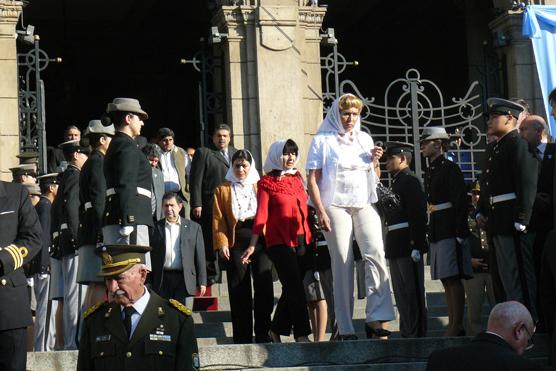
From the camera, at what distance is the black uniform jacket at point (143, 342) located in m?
8.52

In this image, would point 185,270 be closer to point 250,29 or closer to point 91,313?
point 91,313

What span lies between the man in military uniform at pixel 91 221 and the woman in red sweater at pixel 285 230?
1.50 m

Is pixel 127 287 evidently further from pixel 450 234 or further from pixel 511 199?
pixel 450 234

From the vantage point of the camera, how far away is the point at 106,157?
11.9m

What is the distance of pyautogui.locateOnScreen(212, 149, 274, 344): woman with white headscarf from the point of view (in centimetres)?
1316

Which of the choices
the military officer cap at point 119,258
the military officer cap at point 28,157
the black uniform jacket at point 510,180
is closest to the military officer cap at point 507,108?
the black uniform jacket at point 510,180

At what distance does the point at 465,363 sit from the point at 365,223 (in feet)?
15.8

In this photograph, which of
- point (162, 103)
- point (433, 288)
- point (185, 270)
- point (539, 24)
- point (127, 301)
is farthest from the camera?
point (162, 103)

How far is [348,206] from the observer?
500 inches

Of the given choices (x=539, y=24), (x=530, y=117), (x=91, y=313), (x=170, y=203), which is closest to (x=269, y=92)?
(x=539, y=24)

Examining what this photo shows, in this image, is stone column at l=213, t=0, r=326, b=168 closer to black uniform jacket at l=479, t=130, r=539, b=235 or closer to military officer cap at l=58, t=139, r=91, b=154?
military officer cap at l=58, t=139, r=91, b=154

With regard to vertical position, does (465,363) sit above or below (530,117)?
below

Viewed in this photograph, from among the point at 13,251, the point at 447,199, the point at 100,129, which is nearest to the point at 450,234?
the point at 447,199

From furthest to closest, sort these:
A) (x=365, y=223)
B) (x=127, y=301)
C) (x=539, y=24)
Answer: (x=539, y=24), (x=365, y=223), (x=127, y=301)
